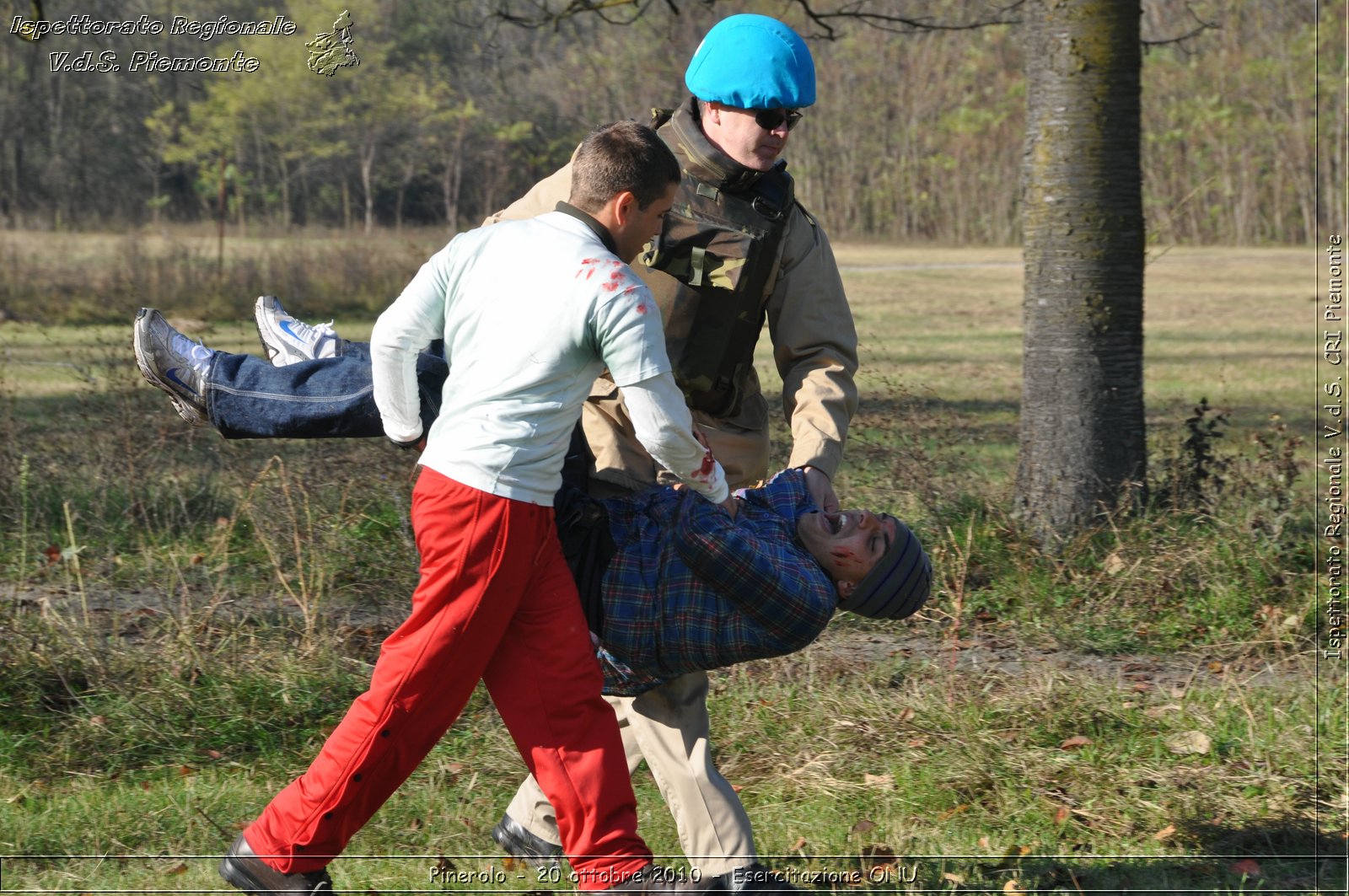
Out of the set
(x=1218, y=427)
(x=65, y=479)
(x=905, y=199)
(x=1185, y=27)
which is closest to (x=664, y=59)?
(x=905, y=199)

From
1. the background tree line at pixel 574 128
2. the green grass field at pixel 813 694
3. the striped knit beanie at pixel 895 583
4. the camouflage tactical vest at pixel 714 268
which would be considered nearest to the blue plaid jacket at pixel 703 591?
the striped knit beanie at pixel 895 583

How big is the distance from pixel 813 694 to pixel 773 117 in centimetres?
217

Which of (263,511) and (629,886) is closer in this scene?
(629,886)

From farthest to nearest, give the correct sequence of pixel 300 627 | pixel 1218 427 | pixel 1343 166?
pixel 1343 166
pixel 1218 427
pixel 300 627

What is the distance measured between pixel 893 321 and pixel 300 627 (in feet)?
48.9

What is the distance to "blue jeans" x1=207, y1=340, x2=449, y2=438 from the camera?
3.29 meters

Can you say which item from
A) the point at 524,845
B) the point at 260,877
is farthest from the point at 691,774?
the point at 260,877

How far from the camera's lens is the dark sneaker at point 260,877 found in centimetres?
309

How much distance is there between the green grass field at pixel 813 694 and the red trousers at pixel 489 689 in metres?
0.66

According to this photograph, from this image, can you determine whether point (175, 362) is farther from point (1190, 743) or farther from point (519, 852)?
point (1190, 743)

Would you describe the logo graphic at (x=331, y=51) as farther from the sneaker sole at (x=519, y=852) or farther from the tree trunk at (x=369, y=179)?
the tree trunk at (x=369, y=179)

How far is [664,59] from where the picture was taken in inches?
1362

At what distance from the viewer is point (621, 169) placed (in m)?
3.03

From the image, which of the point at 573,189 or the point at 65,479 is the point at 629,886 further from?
the point at 65,479
